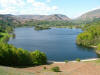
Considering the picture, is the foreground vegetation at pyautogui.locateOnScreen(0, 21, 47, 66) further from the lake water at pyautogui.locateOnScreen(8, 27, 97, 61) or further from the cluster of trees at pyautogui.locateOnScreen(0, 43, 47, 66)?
the lake water at pyautogui.locateOnScreen(8, 27, 97, 61)

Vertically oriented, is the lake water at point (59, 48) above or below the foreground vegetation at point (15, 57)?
below

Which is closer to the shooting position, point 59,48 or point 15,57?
point 15,57

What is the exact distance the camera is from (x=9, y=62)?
46000mm

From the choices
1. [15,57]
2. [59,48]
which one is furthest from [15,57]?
[59,48]

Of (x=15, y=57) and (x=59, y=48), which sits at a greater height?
(x=15, y=57)

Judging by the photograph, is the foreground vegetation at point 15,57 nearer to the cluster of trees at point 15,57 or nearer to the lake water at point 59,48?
the cluster of trees at point 15,57

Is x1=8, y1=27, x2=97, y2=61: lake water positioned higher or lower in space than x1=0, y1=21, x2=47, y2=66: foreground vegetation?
lower

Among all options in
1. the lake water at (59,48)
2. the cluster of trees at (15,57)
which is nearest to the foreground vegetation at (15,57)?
the cluster of trees at (15,57)

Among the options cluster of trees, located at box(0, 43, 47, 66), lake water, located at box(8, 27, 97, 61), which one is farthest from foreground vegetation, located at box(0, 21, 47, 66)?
lake water, located at box(8, 27, 97, 61)

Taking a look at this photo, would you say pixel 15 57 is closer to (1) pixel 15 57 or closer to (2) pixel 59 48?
(1) pixel 15 57

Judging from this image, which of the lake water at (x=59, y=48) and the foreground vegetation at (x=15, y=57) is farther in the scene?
the lake water at (x=59, y=48)

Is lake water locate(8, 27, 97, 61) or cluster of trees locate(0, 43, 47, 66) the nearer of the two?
cluster of trees locate(0, 43, 47, 66)

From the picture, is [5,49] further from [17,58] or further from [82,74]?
[82,74]

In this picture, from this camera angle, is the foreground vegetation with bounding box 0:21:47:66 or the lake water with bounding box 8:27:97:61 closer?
the foreground vegetation with bounding box 0:21:47:66
